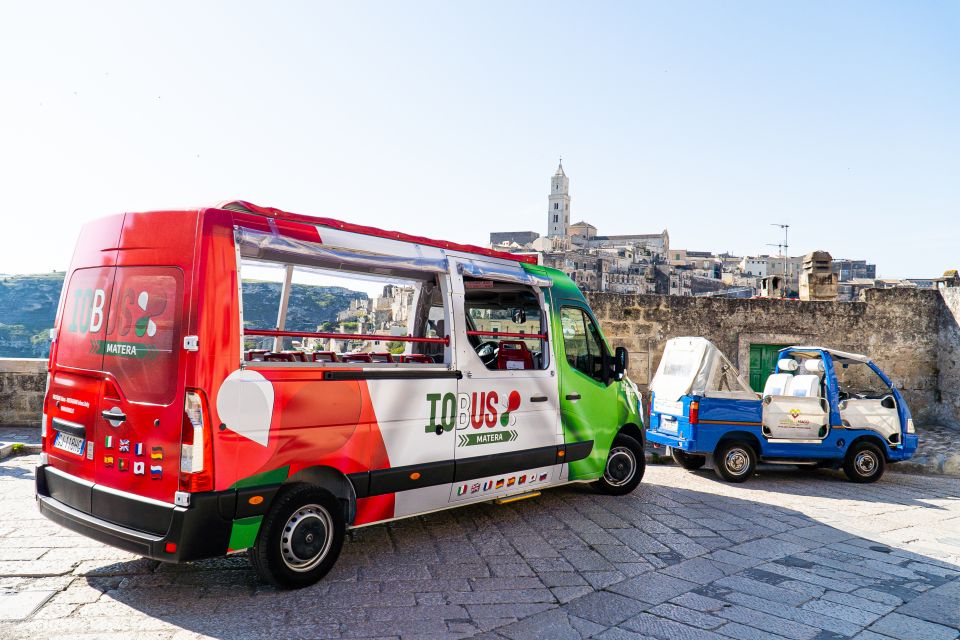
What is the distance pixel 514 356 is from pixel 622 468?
2.14 metres

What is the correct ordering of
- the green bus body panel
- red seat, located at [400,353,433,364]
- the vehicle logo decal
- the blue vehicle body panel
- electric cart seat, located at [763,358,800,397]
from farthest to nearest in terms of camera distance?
1. electric cart seat, located at [763,358,800,397]
2. the blue vehicle body panel
3. the green bus body panel
4. red seat, located at [400,353,433,364]
5. the vehicle logo decal

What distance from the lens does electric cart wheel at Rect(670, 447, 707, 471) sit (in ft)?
31.4

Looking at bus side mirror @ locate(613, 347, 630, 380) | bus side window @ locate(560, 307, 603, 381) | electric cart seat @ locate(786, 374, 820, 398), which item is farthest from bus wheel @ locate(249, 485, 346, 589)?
electric cart seat @ locate(786, 374, 820, 398)

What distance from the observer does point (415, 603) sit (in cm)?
427

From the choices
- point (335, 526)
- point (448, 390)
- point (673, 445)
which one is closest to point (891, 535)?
point (673, 445)

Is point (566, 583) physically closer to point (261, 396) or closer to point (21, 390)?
point (261, 396)

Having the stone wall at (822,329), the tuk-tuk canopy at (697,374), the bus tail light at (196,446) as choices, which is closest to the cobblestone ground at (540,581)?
the bus tail light at (196,446)

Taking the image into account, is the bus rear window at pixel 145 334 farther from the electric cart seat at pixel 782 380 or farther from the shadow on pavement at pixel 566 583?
the electric cart seat at pixel 782 380

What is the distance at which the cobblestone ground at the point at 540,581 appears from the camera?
3.96 m

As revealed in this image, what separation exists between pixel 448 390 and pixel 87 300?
267 cm

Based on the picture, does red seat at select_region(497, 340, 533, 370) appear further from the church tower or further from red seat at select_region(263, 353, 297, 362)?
the church tower

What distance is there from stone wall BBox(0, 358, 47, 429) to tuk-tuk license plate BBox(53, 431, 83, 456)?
675 centimetres

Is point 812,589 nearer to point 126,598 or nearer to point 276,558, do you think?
point 276,558

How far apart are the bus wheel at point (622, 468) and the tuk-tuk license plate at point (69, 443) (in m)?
5.14
